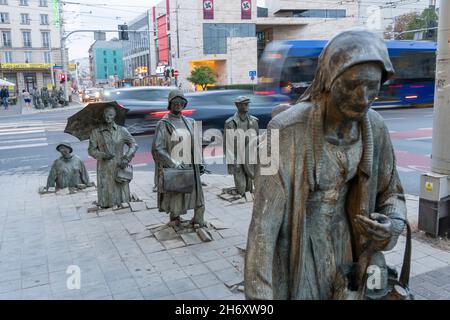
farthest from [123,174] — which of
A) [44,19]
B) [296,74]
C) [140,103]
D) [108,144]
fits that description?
[44,19]

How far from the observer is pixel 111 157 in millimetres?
8047

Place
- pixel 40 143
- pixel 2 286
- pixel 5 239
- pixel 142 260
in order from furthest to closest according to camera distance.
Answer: pixel 40 143 < pixel 5 239 < pixel 142 260 < pixel 2 286

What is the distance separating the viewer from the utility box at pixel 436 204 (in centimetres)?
600

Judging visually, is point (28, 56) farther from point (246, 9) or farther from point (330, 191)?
point (330, 191)

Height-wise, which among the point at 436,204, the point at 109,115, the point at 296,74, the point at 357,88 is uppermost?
the point at 296,74

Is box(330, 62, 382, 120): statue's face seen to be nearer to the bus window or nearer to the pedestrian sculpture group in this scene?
the pedestrian sculpture group

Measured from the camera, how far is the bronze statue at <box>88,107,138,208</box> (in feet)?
26.3

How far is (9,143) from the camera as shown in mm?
16219

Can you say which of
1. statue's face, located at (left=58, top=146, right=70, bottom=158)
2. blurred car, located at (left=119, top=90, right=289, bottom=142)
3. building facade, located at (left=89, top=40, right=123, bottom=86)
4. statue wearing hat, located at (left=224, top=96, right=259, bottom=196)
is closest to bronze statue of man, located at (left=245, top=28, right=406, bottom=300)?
statue wearing hat, located at (left=224, top=96, right=259, bottom=196)

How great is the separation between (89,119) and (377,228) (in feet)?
23.6

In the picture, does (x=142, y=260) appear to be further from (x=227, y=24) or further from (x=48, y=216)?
(x=227, y=24)

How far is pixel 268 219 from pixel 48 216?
7247mm

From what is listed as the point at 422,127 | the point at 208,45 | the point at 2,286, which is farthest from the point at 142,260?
the point at 208,45

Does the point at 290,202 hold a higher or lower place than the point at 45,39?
lower
